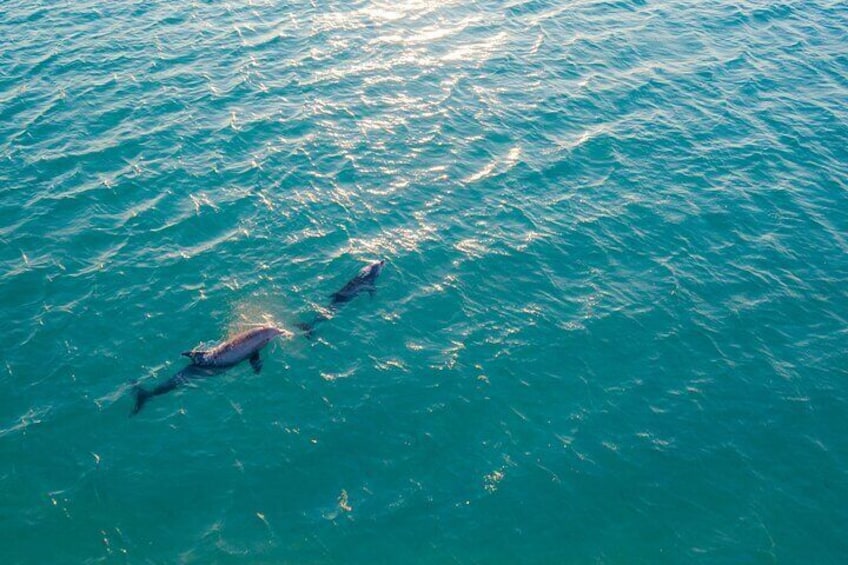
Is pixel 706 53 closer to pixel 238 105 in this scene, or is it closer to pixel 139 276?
pixel 238 105

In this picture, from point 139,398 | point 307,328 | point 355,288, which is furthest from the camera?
point 355,288

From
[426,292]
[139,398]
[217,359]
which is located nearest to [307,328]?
[217,359]

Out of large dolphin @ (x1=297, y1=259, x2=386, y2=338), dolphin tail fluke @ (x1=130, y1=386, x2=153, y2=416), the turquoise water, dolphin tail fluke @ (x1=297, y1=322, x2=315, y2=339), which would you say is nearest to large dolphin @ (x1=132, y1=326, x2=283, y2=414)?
dolphin tail fluke @ (x1=130, y1=386, x2=153, y2=416)

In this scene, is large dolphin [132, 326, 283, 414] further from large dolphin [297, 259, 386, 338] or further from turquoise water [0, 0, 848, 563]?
large dolphin [297, 259, 386, 338]

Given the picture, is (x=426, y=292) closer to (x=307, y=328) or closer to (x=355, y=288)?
(x=355, y=288)

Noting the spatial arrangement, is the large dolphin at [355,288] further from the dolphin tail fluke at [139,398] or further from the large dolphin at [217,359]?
the dolphin tail fluke at [139,398]

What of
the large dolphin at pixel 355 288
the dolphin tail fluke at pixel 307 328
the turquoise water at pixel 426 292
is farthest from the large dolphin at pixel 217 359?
the large dolphin at pixel 355 288
